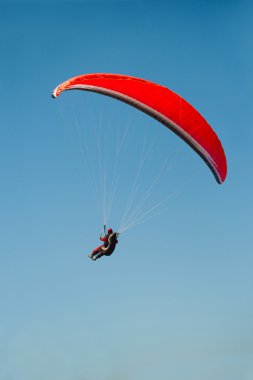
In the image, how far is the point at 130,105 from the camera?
79.5 feet

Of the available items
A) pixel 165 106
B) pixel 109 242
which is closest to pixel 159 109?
pixel 165 106

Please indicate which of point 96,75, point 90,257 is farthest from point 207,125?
point 90,257

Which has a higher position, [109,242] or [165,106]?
[165,106]

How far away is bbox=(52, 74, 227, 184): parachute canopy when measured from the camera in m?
23.4

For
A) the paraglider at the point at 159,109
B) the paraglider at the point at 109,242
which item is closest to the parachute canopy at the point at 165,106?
the paraglider at the point at 159,109

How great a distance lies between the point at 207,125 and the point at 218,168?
1785mm

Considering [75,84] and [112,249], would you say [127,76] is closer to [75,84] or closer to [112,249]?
[75,84]

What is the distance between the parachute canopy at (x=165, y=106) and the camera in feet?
76.7

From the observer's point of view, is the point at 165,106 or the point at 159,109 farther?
the point at 159,109

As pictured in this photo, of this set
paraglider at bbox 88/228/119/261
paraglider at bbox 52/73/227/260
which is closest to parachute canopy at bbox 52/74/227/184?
paraglider at bbox 52/73/227/260

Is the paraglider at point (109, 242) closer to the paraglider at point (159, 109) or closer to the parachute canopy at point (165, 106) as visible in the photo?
the paraglider at point (159, 109)

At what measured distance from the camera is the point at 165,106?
23875 millimetres

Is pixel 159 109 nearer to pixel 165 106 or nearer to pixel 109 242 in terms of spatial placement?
pixel 165 106

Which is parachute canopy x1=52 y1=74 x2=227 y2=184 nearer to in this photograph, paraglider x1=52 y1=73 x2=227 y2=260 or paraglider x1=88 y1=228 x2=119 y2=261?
paraglider x1=52 y1=73 x2=227 y2=260
